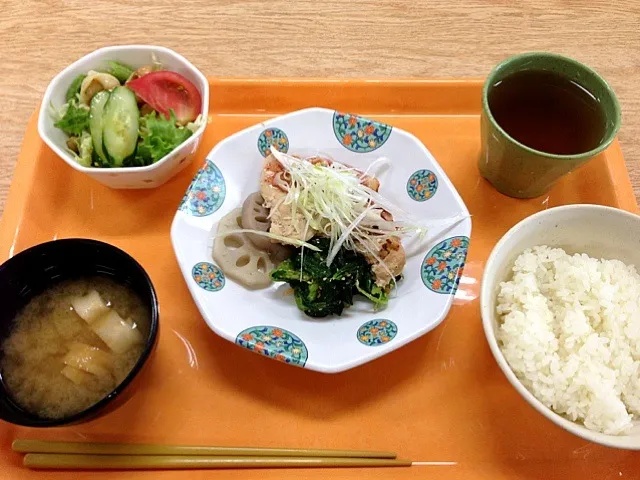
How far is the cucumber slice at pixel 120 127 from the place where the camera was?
5.35 ft

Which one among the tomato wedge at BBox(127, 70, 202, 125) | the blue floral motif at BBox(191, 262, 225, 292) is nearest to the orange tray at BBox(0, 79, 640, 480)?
the blue floral motif at BBox(191, 262, 225, 292)

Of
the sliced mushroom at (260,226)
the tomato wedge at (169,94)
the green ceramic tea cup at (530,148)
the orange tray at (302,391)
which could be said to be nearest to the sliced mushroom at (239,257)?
the sliced mushroom at (260,226)

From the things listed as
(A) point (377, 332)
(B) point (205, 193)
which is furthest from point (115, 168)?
(A) point (377, 332)

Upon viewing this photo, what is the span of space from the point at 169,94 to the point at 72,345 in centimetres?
84

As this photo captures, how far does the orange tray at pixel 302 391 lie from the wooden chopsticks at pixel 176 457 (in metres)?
0.03

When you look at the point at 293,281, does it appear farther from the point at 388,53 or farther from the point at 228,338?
the point at 388,53

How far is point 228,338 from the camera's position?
1.38 m

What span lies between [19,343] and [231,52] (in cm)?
130

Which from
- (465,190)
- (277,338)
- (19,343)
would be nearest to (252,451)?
(277,338)

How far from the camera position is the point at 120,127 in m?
1.64

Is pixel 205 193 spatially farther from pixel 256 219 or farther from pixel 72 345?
pixel 72 345

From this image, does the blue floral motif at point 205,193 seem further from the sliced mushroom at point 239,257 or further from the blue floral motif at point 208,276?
the blue floral motif at point 208,276

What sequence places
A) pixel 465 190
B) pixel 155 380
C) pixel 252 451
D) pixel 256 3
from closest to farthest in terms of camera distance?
pixel 252 451 < pixel 155 380 < pixel 465 190 < pixel 256 3

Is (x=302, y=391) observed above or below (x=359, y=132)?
below
